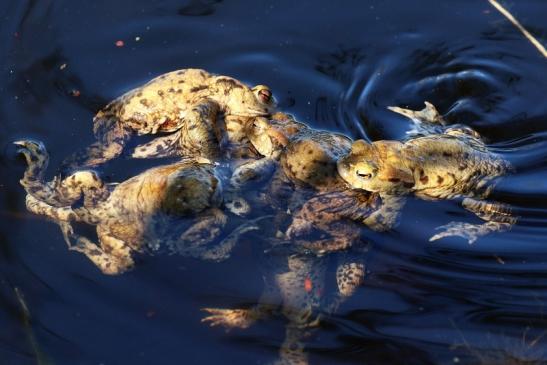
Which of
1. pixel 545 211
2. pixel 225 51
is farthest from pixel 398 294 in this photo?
pixel 225 51

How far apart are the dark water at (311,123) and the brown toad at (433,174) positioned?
11cm

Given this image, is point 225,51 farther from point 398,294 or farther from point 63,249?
point 398,294

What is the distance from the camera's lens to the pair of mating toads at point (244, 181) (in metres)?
5.06

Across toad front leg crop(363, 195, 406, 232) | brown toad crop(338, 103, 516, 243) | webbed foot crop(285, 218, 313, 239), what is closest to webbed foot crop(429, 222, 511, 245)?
brown toad crop(338, 103, 516, 243)

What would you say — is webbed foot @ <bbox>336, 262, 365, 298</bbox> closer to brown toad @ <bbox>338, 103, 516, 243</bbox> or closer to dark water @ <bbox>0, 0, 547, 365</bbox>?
dark water @ <bbox>0, 0, 547, 365</bbox>

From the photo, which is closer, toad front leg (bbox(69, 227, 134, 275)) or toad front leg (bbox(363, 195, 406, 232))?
toad front leg (bbox(69, 227, 134, 275))

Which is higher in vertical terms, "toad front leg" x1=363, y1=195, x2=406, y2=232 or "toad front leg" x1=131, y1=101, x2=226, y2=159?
"toad front leg" x1=131, y1=101, x2=226, y2=159

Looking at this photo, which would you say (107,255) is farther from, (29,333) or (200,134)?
(200,134)

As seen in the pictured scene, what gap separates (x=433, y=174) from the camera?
5.55 meters

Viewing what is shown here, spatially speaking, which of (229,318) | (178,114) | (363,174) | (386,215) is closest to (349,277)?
(386,215)

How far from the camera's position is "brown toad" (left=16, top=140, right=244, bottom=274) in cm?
498

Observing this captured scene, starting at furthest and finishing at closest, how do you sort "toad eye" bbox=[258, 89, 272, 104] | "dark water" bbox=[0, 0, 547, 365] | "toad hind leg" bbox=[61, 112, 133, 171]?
1. "toad eye" bbox=[258, 89, 272, 104]
2. "toad hind leg" bbox=[61, 112, 133, 171]
3. "dark water" bbox=[0, 0, 547, 365]

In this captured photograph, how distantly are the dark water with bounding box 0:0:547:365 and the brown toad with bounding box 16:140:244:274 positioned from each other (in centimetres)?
11

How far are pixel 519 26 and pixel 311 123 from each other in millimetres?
2435
